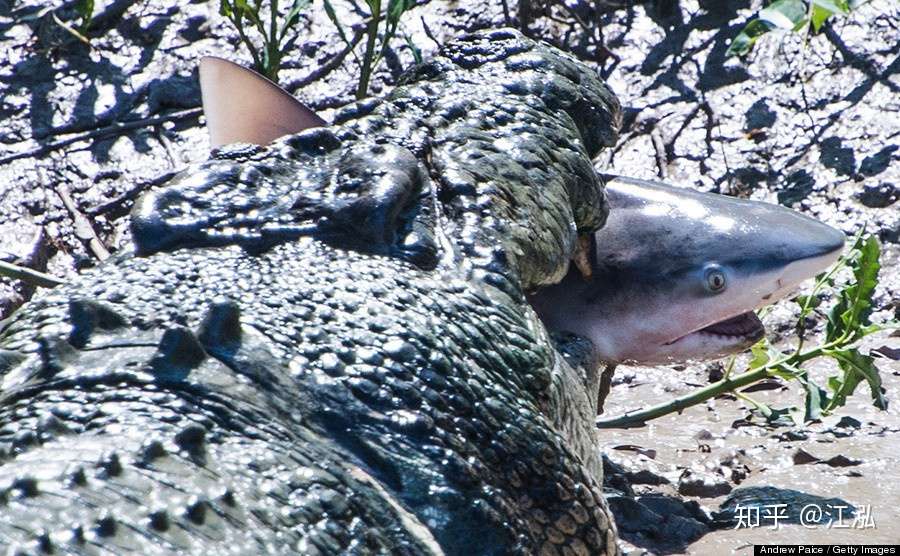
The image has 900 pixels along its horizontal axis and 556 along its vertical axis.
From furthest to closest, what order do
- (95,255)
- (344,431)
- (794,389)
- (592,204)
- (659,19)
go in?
(659,19) → (95,255) → (794,389) → (592,204) → (344,431)

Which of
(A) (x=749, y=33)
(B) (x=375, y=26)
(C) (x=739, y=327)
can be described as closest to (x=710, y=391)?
(C) (x=739, y=327)

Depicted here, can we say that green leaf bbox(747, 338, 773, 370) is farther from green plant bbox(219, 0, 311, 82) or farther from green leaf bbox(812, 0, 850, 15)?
green plant bbox(219, 0, 311, 82)

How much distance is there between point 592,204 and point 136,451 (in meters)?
1.12

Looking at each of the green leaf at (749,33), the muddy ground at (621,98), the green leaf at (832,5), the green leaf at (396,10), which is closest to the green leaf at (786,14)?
the green leaf at (832,5)

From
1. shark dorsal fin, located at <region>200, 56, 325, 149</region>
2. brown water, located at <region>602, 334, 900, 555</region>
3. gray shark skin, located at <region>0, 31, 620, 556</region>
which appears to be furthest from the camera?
brown water, located at <region>602, 334, 900, 555</region>

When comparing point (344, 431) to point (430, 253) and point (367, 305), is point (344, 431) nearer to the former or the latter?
point (367, 305)

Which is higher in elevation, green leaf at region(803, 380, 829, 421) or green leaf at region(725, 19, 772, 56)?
green leaf at region(725, 19, 772, 56)

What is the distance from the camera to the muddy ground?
177 inches

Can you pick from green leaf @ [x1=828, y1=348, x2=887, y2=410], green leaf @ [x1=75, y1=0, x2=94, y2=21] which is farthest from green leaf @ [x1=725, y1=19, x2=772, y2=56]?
green leaf @ [x1=75, y1=0, x2=94, y2=21]

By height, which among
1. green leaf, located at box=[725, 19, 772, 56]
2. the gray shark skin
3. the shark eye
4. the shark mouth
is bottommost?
the gray shark skin

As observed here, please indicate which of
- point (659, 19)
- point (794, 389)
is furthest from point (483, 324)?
point (659, 19)

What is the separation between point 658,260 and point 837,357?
858 mm

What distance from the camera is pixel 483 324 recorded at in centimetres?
188

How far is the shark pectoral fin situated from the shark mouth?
0.33 meters
